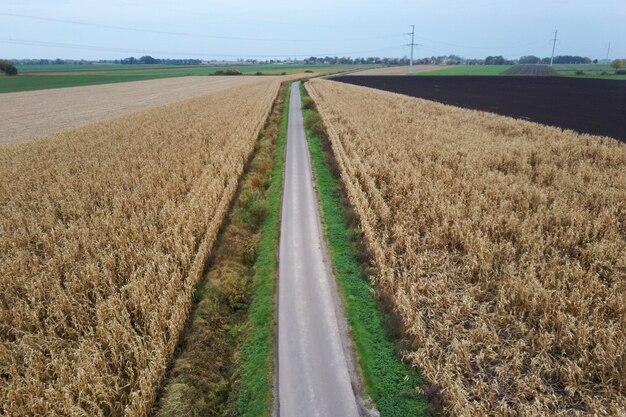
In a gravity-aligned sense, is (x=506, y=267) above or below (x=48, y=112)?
below

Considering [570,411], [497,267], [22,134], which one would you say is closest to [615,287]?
[497,267]

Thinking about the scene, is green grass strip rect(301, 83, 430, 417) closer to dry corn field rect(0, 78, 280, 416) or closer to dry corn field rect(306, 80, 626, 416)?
dry corn field rect(306, 80, 626, 416)

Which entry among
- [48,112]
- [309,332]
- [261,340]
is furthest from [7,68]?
[309,332]

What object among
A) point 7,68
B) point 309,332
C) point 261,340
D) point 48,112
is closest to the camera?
point 261,340

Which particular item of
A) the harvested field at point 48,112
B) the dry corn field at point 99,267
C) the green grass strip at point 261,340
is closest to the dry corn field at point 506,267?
the green grass strip at point 261,340

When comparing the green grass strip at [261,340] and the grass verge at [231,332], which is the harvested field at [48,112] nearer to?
the grass verge at [231,332]

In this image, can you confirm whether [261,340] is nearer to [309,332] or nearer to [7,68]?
[309,332]
